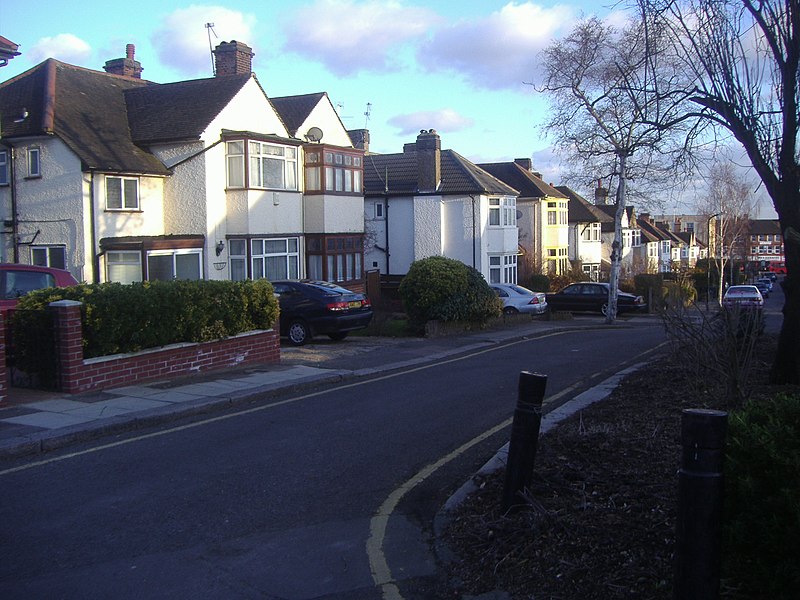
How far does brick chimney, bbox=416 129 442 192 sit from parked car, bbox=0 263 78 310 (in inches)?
1102

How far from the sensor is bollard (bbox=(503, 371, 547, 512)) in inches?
234

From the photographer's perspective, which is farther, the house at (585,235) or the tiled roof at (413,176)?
the house at (585,235)

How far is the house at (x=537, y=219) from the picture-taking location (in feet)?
179

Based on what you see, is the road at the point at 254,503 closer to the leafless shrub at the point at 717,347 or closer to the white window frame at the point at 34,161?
the leafless shrub at the point at 717,347

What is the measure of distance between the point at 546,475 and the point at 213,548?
8.90ft

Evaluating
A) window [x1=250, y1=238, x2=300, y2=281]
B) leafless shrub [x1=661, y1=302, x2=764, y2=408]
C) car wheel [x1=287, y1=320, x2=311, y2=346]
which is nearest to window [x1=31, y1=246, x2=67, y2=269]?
window [x1=250, y1=238, x2=300, y2=281]

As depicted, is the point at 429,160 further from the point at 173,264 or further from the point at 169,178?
the point at 173,264

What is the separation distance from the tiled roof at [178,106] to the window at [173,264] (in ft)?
12.3

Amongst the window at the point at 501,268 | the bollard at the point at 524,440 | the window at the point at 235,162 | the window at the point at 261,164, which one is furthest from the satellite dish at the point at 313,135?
the bollard at the point at 524,440

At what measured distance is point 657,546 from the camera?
4.98 m

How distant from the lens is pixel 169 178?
2589 centimetres

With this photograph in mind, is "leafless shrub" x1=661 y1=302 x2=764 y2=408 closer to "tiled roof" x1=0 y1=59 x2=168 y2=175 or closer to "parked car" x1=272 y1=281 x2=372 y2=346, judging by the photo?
"parked car" x1=272 y1=281 x2=372 y2=346

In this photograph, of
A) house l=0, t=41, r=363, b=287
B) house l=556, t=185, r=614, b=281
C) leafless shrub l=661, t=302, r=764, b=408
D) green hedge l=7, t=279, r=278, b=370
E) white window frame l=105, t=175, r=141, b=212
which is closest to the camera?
leafless shrub l=661, t=302, r=764, b=408

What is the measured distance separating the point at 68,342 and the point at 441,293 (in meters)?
13.2
